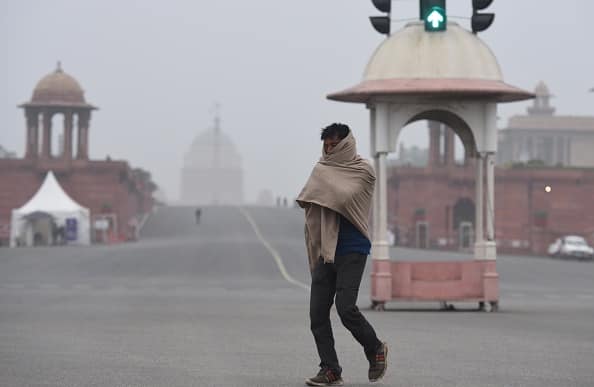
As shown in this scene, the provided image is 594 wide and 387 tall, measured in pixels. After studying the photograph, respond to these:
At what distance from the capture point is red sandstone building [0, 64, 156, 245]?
89.8 metres

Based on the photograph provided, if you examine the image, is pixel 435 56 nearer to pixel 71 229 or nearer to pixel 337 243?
pixel 337 243

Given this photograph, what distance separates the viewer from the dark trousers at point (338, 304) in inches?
421

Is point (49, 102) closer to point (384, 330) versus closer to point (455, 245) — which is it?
point (455, 245)

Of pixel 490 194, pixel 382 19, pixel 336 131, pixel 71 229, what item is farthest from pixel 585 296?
pixel 71 229

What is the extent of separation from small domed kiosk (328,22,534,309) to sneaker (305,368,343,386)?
39.7 feet

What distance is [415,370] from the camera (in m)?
12.0

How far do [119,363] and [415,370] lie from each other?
2.62 metres

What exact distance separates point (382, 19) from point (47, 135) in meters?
75.8

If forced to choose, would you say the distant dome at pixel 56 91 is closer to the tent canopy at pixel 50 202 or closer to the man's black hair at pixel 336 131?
the tent canopy at pixel 50 202

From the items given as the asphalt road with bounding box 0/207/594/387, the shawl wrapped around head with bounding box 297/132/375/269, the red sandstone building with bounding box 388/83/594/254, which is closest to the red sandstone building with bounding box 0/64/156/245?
the red sandstone building with bounding box 388/83/594/254

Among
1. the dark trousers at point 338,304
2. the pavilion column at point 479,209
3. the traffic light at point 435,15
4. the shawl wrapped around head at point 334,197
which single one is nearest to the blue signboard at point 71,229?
the pavilion column at point 479,209

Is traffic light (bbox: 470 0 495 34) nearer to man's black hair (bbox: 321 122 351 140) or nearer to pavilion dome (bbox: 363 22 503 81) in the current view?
pavilion dome (bbox: 363 22 503 81)

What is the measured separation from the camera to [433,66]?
75.7ft

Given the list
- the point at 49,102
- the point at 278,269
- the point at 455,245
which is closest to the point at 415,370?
the point at 278,269
